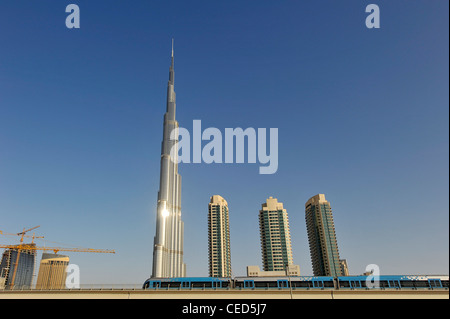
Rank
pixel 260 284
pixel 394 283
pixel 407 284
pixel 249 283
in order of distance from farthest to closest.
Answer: pixel 249 283 < pixel 260 284 < pixel 407 284 < pixel 394 283

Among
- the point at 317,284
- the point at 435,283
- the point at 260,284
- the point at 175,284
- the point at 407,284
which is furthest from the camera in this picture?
the point at 175,284

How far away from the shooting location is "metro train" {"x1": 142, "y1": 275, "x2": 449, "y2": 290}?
2162 inches

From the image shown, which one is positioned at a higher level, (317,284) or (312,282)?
(312,282)

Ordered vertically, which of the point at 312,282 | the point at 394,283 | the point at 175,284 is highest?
the point at 175,284

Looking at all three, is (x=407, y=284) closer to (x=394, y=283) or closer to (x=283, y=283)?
(x=394, y=283)

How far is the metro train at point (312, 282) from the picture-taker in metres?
54.9

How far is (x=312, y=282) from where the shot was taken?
5766cm

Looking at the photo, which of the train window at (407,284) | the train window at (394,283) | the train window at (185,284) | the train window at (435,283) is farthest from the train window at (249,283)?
the train window at (435,283)

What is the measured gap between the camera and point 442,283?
5466 cm

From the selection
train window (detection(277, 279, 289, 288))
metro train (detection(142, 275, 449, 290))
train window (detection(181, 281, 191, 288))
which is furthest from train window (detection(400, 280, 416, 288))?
train window (detection(181, 281, 191, 288))

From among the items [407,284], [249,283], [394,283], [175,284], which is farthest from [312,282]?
[175,284]
